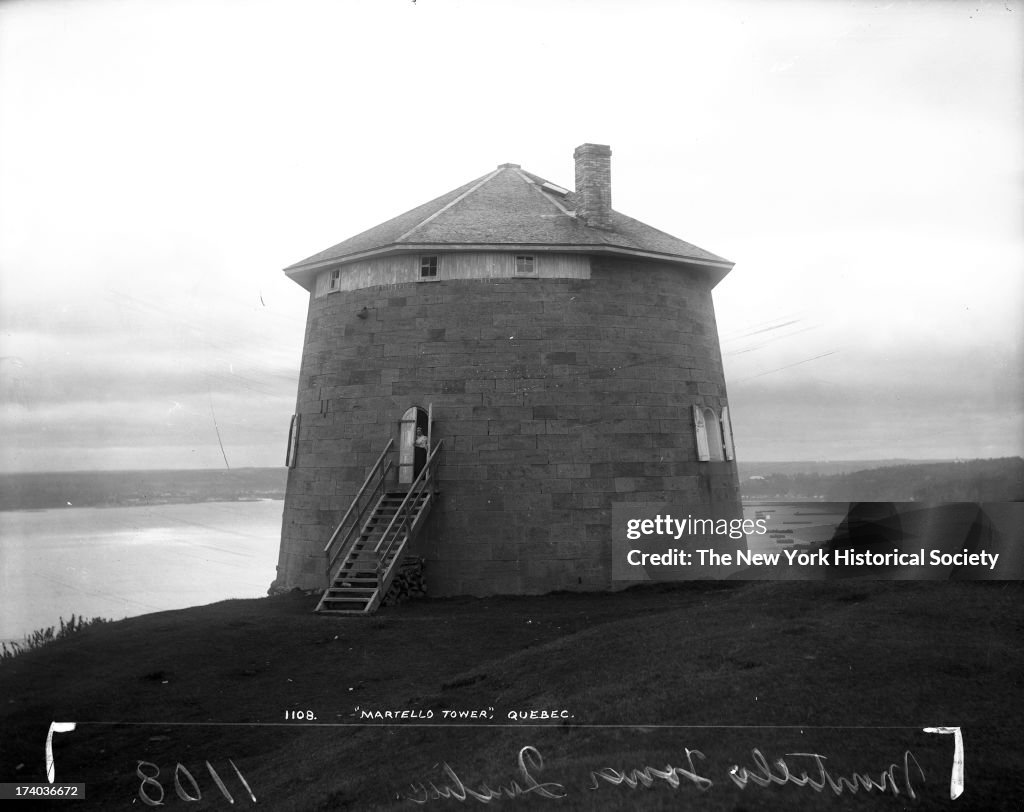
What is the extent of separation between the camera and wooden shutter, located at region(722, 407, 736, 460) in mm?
20734

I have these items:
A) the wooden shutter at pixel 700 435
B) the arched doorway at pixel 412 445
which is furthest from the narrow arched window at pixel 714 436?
the arched doorway at pixel 412 445

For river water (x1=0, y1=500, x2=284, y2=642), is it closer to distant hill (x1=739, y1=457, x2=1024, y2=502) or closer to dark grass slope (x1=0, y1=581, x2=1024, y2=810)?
dark grass slope (x1=0, y1=581, x2=1024, y2=810)

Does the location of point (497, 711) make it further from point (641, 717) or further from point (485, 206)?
point (485, 206)

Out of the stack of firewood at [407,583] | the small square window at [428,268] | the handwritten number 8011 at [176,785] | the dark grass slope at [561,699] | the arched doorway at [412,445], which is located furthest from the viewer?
the small square window at [428,268]

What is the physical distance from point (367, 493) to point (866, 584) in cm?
1001

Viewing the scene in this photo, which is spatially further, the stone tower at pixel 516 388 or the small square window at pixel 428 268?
the small square window at pixel 428 268

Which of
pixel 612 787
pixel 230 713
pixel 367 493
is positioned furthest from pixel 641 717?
pixel 367 493

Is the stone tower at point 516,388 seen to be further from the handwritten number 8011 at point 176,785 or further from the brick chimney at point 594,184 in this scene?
the handwritten number 8011 at point 176,785

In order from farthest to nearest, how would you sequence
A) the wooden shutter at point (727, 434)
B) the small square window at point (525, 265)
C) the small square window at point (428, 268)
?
the wooden shutter at point (727, 434)
the small square window at point (428, 268)
the small square window at point (525, 265)

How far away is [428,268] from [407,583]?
22.0ft

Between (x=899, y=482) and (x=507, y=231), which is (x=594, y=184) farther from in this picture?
(x=899, y=482)

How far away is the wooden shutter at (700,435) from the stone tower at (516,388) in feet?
0.14

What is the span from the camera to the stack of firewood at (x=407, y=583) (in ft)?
56.4

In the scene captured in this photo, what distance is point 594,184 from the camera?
2036 cm
